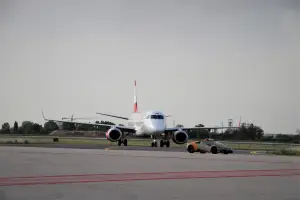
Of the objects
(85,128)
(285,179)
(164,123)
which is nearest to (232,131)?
(164,123)

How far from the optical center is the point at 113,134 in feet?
131

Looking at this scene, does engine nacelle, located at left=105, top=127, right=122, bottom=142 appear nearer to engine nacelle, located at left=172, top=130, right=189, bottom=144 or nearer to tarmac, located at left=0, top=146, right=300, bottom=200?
engine nacelle, located at left=172, top=130, right=189, bottom=144

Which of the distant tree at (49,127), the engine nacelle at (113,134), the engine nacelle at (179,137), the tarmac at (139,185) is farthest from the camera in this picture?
the distant tree at (49,127)

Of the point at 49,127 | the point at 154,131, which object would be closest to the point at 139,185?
the point at 154,131

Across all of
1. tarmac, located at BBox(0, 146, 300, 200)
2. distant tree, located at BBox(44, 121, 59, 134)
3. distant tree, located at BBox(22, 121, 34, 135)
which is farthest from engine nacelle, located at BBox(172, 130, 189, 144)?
distant tree, located at BBox(44, 121, 59, 134)

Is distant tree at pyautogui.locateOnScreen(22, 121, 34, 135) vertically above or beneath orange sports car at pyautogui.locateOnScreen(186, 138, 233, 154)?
above

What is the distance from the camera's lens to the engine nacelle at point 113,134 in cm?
3981

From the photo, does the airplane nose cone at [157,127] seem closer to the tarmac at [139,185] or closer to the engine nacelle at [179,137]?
the engine nacelle at [179,137]

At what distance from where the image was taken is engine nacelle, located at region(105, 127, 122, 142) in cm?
3981

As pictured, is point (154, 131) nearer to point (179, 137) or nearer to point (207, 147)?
point (179, 137)

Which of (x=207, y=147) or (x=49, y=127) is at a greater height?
(x=49, y=127)

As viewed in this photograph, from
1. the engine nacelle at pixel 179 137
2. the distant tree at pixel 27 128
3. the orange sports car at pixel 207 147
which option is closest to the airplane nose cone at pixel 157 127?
the engine nacelle at pixel 179 137

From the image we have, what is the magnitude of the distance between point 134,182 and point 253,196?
113 inches

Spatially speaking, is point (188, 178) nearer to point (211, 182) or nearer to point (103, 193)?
point (211, 182)
